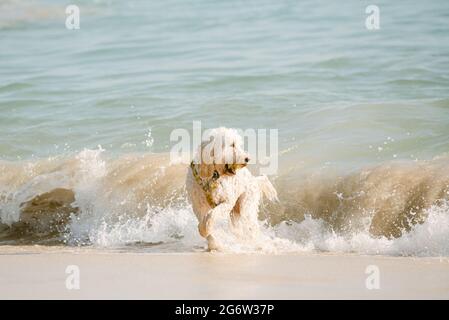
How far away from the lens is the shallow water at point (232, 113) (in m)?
9.45

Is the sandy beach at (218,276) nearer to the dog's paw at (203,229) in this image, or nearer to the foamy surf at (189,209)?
the dog's paw at (203,229)

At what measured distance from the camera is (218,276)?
673cm

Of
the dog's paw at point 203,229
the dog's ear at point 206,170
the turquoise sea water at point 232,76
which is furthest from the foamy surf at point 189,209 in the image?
the turquoise sea water at point 232,76

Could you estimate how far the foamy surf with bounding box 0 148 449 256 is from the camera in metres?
8.60

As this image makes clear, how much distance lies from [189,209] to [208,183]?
2.02 meters

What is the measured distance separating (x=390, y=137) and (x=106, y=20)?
11.2 m

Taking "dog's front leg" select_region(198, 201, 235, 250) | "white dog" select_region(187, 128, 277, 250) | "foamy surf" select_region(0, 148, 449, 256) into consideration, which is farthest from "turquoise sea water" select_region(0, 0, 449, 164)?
"dog's front leg" select_region(198, 201, 235, 250)

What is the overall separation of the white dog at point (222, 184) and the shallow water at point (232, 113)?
290 millimetres

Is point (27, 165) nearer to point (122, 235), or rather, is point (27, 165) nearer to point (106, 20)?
point (122, 235)

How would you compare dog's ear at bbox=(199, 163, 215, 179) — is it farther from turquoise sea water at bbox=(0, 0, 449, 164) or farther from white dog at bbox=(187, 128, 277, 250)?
turquoise sea water at bbox=(0, 0, 449, 164)

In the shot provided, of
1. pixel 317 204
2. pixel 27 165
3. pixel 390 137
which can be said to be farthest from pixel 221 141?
pixel 27 165

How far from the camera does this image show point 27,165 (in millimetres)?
12203

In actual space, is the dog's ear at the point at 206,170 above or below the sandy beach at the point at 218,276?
above

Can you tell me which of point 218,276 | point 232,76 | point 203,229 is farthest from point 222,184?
point 232,76
